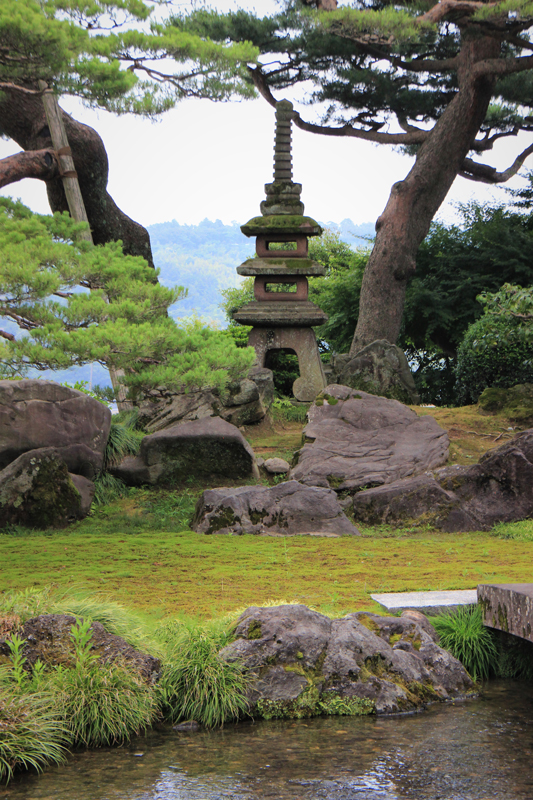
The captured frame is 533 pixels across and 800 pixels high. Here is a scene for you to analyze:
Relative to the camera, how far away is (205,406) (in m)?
10.9

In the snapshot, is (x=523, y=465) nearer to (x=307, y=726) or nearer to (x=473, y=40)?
(x=307, y=726)

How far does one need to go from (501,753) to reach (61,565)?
3637 mm

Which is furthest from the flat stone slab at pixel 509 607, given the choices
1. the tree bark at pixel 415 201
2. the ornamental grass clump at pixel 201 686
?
the tree bark at pixel 415 201

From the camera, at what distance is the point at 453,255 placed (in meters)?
17.2

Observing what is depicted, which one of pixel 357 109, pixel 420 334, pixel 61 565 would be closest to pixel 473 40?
pixel 357 109

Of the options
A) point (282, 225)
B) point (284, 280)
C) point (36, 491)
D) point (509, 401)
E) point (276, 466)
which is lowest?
point (36, 491)

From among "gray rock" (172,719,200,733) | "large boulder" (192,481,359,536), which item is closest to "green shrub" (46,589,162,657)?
"gray rock" (172,719,200,733)

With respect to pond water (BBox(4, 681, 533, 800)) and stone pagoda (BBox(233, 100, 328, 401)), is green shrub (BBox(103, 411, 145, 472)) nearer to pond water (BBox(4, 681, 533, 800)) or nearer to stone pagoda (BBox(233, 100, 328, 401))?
stone pagoda (BBox(233, 100, 328, 401))

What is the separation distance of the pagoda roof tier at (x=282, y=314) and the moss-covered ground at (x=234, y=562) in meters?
5.77

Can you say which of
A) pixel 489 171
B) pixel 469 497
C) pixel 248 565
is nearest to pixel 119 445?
pixel 248 565

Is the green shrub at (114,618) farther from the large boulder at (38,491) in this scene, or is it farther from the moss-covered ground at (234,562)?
the large boulder at (38,491)

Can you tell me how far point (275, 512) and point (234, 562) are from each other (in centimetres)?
132

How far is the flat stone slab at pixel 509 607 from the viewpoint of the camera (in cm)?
387

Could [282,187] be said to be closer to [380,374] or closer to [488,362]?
[380,374]
